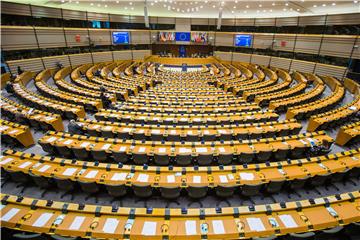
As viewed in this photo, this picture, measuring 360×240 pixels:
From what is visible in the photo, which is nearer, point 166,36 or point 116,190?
point 116,190

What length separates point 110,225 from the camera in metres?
4.68

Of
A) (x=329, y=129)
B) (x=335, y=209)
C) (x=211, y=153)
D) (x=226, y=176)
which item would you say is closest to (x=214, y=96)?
(x=329, y=129)

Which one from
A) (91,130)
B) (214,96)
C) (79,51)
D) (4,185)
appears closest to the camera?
(4,185)

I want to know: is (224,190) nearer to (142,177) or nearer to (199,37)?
(142,177)

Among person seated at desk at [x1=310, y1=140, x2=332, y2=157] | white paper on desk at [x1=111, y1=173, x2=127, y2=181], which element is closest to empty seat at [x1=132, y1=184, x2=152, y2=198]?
white paper on desk at [x1=111, y1=173, x2=127, y2=181]

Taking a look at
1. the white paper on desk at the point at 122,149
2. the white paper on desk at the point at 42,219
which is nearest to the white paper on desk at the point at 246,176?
the white paper on desk at the point at 122,149

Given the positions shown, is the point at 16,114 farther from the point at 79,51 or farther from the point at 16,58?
the point at 79,51

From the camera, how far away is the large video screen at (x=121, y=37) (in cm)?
2977

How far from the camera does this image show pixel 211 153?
7609mm

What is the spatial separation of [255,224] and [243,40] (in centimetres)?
3097

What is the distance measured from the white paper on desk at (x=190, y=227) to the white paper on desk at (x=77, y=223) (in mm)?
2522

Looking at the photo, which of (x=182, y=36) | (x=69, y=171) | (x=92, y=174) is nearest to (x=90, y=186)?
(x=92, y=174)

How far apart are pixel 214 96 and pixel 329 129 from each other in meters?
7.97

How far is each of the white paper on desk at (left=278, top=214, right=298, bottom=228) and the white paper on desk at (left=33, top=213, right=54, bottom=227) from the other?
5.68 m
